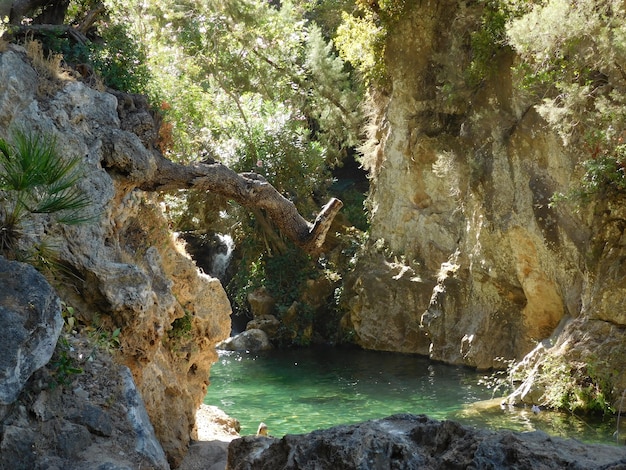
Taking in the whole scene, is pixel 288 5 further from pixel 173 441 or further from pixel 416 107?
pixel 173 441

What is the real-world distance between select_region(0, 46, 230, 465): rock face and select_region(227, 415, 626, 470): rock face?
335 centimetres

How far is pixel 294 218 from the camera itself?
426 inches

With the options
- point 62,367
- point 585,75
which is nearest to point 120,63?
→ point 62,367

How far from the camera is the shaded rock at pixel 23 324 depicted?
552 centimetres

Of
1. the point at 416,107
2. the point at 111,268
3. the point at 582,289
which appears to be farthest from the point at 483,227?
the point at 111,268

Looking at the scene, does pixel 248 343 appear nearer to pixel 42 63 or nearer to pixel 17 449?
pixel 42 63

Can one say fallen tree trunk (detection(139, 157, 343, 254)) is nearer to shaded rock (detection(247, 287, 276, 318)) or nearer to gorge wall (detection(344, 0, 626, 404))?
gorge wall (detection(344, 0, 626, 404))

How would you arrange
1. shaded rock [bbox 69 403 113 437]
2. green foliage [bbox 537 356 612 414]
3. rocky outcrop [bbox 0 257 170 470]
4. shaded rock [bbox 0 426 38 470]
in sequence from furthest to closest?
green foliage [bbox 537 356 612 414]
shaded rock [bbox 69 403 113 437]
rocky outcrop [bbox 0 257 170 470]
shaded rock [bbox 0 426 38 470]

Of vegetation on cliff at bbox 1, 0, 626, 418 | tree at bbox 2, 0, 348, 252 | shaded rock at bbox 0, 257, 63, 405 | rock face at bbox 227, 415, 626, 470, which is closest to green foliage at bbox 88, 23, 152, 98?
vegetation on cliff at bbox 1, 0, 626, 418

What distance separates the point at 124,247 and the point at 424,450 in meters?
5.72

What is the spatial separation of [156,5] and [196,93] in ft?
16.8

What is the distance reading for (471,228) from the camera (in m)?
18.1

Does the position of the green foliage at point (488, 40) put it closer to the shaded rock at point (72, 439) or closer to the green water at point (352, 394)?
the green water at point (352, 394)

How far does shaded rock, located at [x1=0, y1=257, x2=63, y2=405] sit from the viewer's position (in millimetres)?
5516
